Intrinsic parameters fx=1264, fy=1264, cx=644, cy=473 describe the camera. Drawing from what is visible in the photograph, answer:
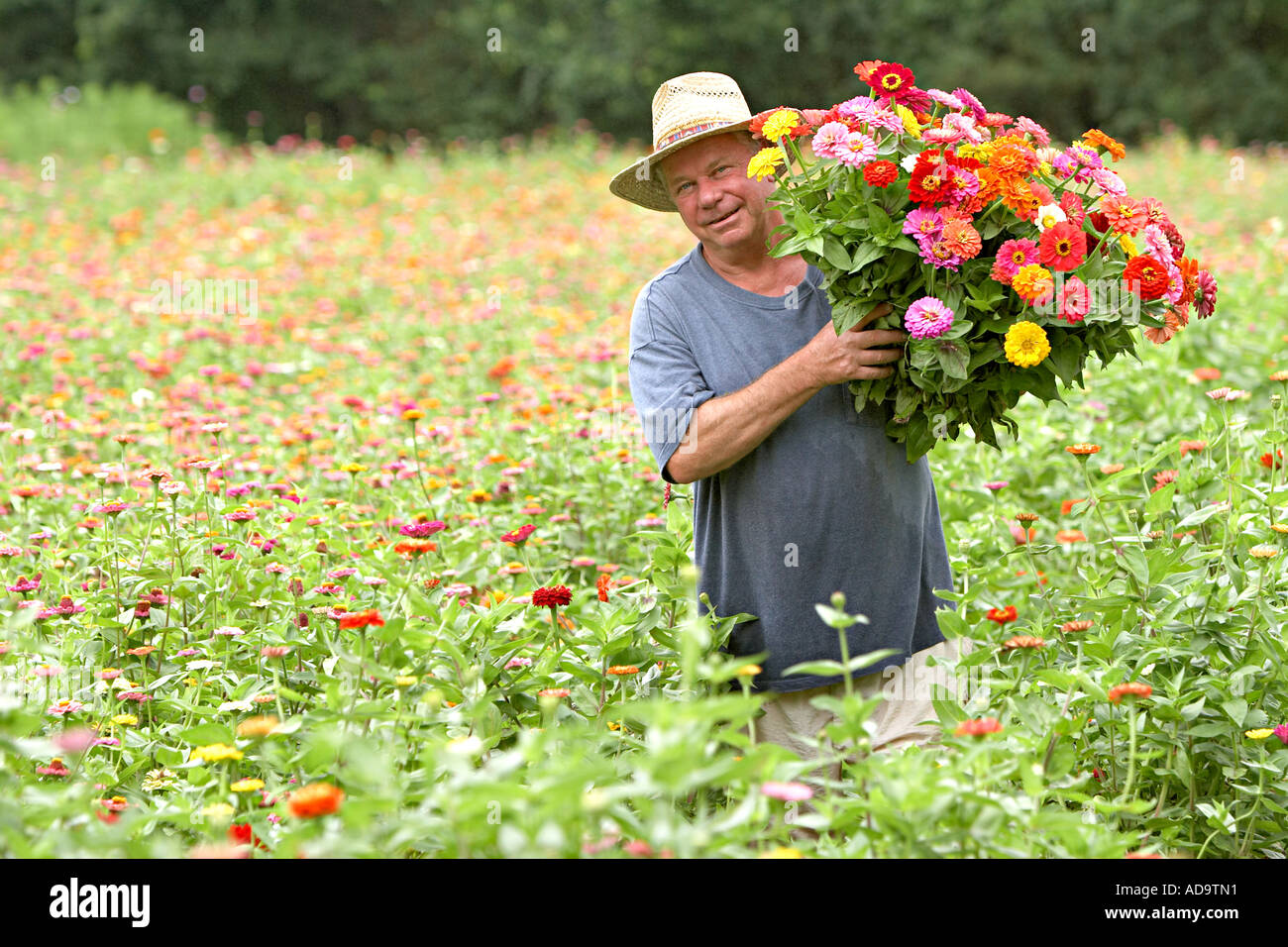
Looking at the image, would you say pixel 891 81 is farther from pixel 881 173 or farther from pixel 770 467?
pixel 770 467

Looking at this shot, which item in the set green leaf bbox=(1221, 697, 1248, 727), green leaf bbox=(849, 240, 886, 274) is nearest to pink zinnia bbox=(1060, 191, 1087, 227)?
green leaf bbox=(849, 240, 886, 274)

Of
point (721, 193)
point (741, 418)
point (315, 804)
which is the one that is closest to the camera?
point (315, 804)

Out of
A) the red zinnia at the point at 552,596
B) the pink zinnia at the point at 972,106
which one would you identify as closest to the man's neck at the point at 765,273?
the pink zinnia at the point at 972,106

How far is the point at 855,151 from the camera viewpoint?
6.56ft

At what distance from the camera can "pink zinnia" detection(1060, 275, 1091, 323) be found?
1969mm

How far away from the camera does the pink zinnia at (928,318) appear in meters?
1.99

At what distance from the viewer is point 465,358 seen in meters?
4.87

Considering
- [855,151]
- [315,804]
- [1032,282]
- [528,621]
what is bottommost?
[528,621]

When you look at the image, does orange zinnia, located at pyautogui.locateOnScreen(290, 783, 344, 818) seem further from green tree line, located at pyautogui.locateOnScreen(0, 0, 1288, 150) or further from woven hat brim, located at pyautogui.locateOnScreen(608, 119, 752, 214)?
green tree line, located at pyautogui.locateOnScreen(0, 0, 1288, 150)

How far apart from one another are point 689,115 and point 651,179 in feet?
0.73

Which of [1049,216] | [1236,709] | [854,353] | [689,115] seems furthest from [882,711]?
[689,115]

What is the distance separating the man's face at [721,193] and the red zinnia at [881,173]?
0.39m

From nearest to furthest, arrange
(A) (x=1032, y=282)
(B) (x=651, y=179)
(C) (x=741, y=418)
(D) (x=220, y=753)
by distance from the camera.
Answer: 1. (D) (x=220, y=753)
2. (A) (x=1032, y=282)
3. (C) (x=741, y=418)
4. (B) (x=651, y=179)
